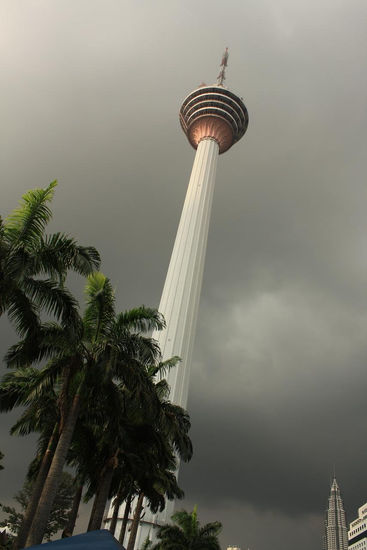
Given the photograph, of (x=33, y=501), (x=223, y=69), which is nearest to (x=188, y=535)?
(x=33, y=501)

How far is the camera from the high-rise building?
173 meters

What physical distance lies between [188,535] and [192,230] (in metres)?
45.2

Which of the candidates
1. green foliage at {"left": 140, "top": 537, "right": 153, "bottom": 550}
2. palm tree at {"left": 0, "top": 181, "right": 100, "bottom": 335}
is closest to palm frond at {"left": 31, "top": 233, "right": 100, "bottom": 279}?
palm tree at {"left": 0, "top": 181, "right": 100, "bottom": 335}

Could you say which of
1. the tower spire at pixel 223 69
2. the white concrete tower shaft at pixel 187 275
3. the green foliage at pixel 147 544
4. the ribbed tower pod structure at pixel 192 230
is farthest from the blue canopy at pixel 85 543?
the tower spire at pixel 223 69

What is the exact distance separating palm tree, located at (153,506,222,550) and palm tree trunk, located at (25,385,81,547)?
29.7 metres

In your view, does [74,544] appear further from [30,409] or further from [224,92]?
[224,92]

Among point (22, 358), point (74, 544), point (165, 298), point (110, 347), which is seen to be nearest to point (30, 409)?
point (22, 358)

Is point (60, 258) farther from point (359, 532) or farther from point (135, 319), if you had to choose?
point (359, 532)

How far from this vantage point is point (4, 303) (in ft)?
47.9

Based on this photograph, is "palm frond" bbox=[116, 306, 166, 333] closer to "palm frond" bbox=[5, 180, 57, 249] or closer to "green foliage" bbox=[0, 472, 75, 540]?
"palm frond" bbox=[5, 180, 57, 249]

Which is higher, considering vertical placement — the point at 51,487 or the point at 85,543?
the point at 51,487

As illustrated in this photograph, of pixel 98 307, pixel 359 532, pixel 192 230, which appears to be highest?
pixel 192 230

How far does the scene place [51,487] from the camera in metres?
16.3

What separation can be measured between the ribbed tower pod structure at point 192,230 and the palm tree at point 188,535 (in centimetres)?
649
